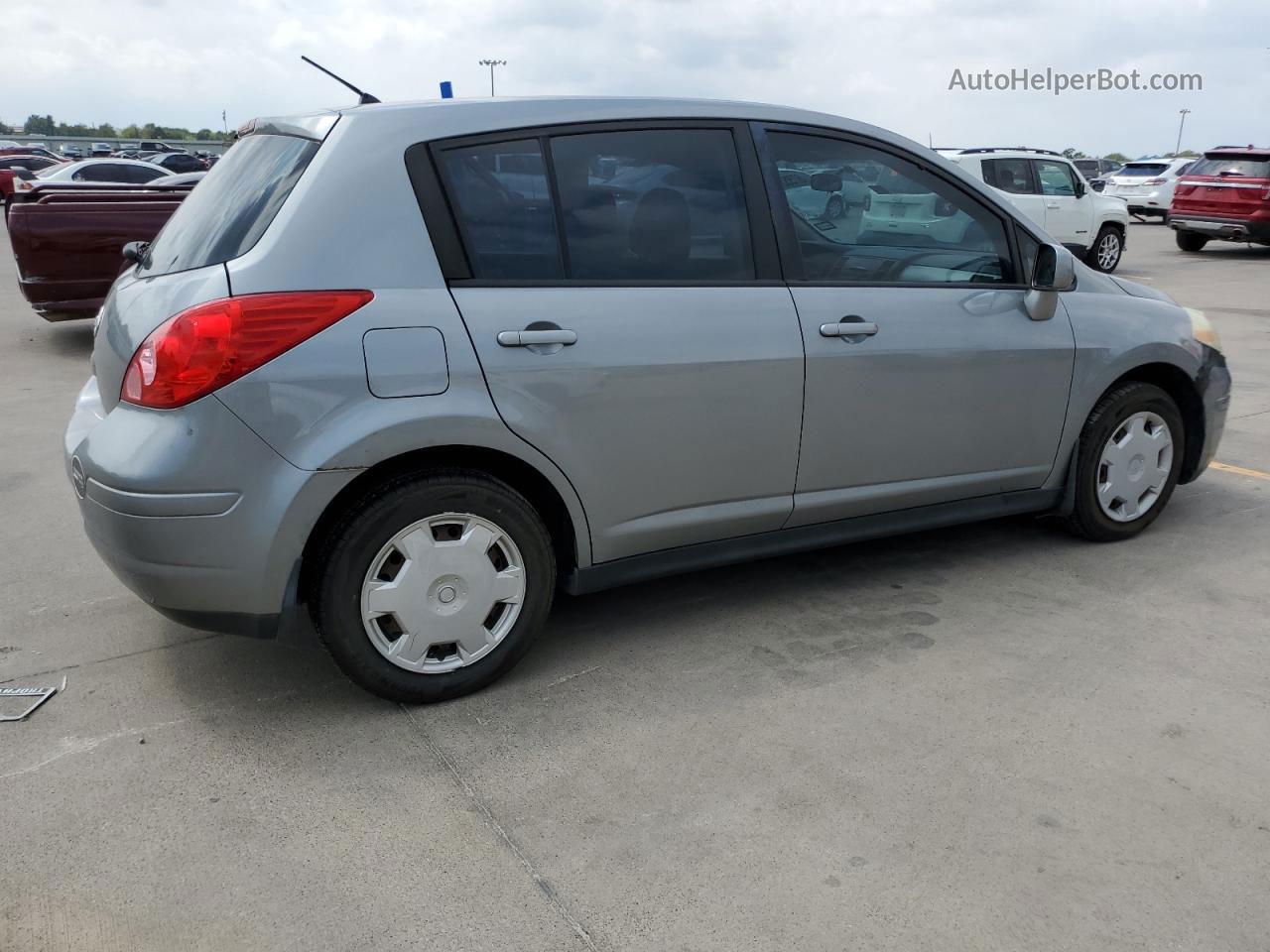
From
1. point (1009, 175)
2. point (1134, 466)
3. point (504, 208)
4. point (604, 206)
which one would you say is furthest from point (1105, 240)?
point (504, 208)

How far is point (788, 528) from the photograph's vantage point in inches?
152

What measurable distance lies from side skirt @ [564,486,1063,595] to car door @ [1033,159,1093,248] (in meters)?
12.1

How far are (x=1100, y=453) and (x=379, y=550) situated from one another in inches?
114

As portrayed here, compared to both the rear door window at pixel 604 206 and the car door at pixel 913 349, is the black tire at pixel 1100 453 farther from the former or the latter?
the rear door window at pixel 604 206

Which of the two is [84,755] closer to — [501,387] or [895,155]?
[501,387]

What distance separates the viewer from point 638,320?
3379mm

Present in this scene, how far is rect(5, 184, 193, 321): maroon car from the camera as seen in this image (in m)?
8.88

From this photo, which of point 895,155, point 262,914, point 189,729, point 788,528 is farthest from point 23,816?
point 895,155

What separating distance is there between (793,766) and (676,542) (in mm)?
903

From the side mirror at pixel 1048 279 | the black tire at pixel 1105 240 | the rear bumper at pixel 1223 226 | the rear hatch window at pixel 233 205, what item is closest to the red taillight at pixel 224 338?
the rear hatch window at pixel 233 205

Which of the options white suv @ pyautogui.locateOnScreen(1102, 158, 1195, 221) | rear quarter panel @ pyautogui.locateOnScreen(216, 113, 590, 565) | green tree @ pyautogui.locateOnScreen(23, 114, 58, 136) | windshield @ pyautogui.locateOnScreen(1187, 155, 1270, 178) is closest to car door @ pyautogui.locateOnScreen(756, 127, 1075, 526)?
rear quarter panel @ pyautogui.locateOnScreen(216, 113, 590, 565)

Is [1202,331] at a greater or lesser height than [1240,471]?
greater

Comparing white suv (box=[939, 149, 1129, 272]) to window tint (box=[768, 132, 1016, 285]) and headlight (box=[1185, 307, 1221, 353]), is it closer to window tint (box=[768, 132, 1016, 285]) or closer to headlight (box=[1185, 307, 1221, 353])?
headlight (box=[1185, 307, 1221, 353])

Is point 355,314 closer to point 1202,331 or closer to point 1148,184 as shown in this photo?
point 1202,331
